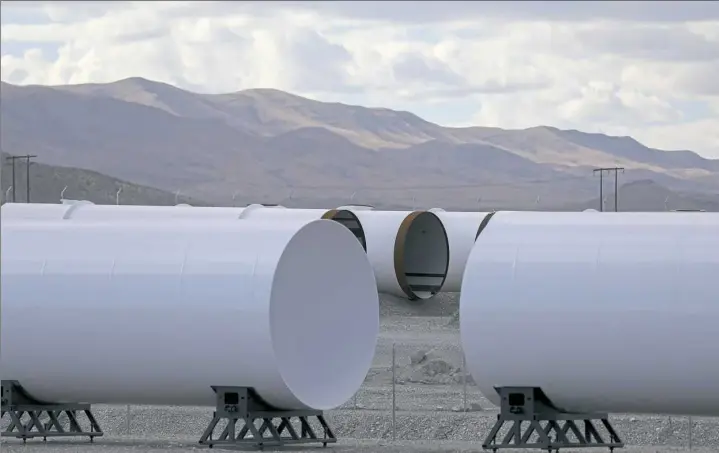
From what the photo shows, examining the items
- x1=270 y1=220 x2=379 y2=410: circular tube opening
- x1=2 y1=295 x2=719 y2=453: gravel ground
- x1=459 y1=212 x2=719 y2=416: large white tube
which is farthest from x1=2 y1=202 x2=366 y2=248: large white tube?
x1=2 y1=295 x2=719 y2=453: gravel ground

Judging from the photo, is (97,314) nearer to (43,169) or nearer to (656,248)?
(656,248)

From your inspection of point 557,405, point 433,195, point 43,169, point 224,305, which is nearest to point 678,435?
point 557,405

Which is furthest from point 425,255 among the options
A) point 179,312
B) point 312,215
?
point 179,312

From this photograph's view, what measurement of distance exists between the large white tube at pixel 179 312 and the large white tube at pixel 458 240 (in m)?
24.6

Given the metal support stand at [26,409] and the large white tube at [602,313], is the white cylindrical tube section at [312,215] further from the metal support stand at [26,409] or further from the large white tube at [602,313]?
the large white tube at [602,313]

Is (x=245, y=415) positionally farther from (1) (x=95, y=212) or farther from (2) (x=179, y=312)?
(1) (x=95, y=212)

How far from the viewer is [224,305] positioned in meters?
16.9

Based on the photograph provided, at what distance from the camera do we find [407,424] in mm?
21734

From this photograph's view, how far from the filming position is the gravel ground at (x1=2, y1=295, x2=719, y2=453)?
720 inches

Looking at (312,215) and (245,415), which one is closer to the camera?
(245,415)

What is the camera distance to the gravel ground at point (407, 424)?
18.3 metres

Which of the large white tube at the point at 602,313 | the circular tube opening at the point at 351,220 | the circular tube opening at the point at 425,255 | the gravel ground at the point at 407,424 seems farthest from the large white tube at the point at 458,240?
the large white tube at the point at 602,313

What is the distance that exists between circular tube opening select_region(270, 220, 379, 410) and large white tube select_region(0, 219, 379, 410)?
0.06 feet

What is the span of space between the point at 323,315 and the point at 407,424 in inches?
164
